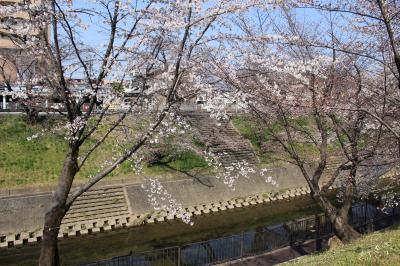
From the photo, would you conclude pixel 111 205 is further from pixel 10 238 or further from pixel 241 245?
pixel 241 245

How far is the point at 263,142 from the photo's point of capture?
89.8 ft

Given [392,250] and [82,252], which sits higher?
[392,250]

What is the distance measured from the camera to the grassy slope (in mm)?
19375

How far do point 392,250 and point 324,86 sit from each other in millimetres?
5739

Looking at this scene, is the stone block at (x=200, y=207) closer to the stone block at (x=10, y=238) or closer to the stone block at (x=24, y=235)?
the stone block at (x=24, y=235)

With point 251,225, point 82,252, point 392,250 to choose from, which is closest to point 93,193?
point 82,252

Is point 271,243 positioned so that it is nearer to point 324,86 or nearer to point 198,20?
point 324,86

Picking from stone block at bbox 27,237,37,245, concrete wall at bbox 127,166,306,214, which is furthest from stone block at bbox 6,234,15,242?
A: concrete wall at bbox 127,166,306,214

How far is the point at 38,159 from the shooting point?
20594 mm

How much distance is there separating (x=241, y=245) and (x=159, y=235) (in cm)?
626

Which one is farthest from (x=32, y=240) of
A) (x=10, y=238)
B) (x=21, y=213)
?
(x=21, y=213)

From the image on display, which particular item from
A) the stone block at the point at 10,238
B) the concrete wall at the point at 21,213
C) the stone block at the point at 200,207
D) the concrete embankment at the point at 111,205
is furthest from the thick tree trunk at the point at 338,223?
the concrete wall at the point at 21,213

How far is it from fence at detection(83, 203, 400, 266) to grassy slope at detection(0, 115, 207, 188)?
8949 mm

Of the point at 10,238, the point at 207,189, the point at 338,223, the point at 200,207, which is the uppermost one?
the point at 338,223
